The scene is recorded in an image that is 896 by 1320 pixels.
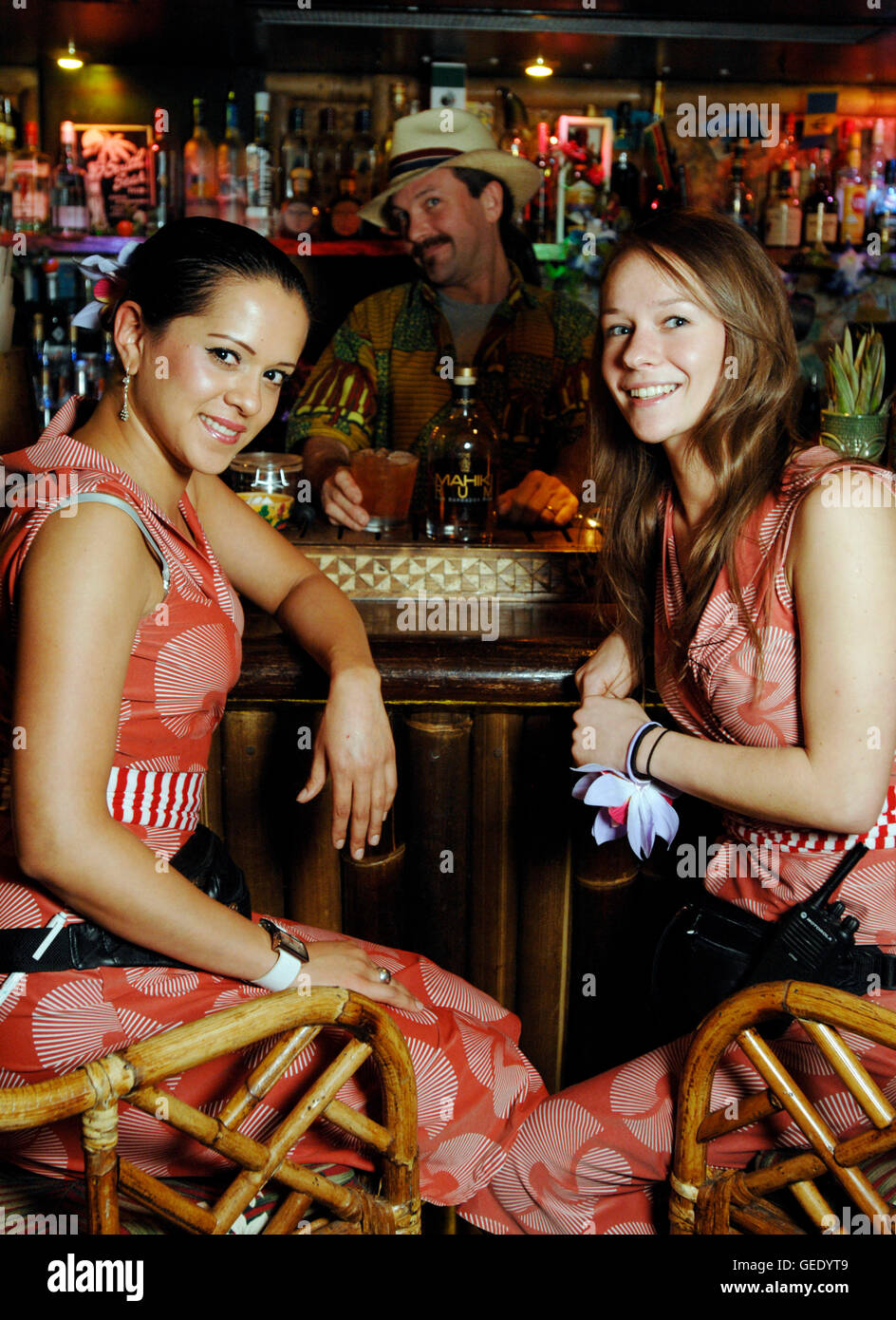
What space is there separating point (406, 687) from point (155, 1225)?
718mm

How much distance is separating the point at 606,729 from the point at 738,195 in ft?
10.2

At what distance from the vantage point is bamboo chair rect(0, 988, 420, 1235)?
854mm

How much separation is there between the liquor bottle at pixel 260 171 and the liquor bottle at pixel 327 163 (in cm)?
17

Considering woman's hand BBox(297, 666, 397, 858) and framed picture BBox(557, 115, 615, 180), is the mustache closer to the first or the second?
framed picture BBox(557, 115, 615, 180)

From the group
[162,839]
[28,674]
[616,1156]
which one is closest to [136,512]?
[28,674]

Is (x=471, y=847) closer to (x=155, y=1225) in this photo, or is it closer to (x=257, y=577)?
(x=257, y=577)

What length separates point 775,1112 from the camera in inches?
42.6

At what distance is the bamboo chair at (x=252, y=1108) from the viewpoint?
0.85 metres

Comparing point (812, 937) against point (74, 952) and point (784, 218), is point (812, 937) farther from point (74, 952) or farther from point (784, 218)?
point (784, 218)

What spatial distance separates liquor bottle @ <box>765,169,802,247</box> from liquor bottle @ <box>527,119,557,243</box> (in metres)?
0.74

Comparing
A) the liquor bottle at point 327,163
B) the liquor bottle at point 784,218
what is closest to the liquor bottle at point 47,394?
the liquor bottle at point 327,163

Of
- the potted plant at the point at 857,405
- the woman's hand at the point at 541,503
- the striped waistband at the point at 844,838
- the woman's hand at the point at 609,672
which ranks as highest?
the potted plant at the point at 857,405

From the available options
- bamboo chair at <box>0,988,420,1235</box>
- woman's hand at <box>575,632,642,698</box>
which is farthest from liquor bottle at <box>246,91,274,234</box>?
bamboo chair at <box>0,988,420,1235</box>

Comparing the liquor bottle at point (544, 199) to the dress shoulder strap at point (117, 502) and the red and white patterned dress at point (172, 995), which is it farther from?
the dress shoulder strap at point (117, 502)
